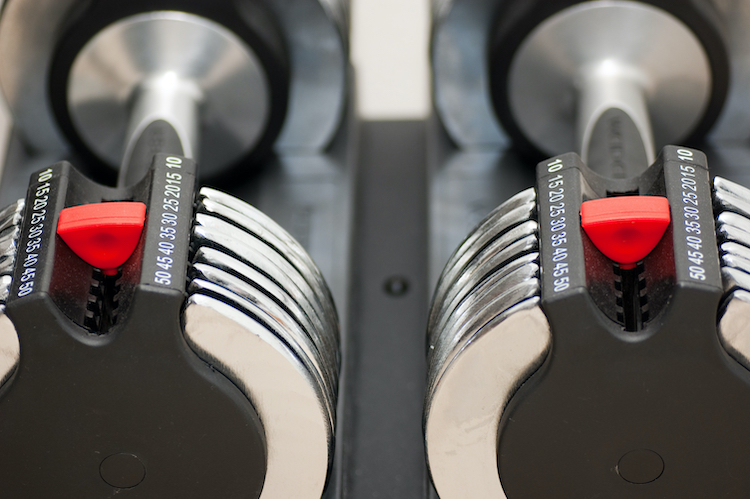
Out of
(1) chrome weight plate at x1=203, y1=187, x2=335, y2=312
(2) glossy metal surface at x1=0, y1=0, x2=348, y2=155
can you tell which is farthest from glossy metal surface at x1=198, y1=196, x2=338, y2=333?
(2) glossy metal surface at x1=0, y1=0, x2=348, y2=155

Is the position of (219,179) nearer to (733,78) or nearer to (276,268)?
(276,268)

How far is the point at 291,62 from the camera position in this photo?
113cm

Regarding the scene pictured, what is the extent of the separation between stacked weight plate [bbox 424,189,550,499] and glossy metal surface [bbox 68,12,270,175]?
0.40 meters

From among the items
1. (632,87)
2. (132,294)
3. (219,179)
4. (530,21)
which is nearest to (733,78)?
(632,87)

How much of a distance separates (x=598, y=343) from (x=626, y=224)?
0.09m

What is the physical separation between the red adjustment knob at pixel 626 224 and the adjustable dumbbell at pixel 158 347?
0.25 m

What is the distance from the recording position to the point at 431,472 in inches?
29.4

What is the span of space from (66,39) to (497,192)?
54 cm

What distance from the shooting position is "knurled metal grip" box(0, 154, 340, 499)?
26.9 inches

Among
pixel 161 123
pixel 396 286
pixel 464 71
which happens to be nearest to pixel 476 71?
pixel 464 71

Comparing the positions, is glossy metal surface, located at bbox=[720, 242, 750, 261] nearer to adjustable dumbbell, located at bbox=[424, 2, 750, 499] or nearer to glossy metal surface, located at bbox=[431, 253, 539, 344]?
adjustable dumbbell, located at bbox=[424, 2, 750, 499]

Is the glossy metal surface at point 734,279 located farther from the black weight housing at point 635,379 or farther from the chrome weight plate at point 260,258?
the chrome weight plate at point 260,258

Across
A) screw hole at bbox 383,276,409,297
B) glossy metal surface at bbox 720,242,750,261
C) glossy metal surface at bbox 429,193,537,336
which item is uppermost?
screw hole at bbox 383,276,409,297

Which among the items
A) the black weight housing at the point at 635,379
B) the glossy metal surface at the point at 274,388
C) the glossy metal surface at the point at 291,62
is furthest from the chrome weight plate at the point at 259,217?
the glossy metal surface at the point at 291,62
